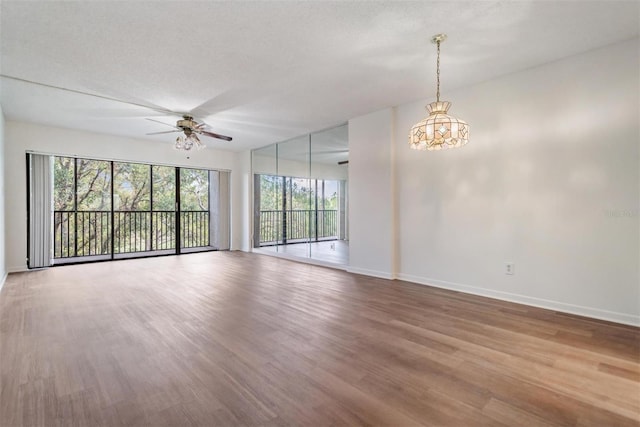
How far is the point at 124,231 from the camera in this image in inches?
276

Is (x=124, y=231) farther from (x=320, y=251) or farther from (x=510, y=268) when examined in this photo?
(x=510, y=268)

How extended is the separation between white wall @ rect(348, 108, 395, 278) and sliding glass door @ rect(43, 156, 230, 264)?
4.23 m

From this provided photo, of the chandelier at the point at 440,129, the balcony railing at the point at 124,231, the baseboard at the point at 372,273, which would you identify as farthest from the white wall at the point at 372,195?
the balcony railing at the point at 124,231

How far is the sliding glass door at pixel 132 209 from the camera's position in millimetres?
6398

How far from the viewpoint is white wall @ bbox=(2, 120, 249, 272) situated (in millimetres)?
4850

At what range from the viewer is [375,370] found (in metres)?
1.88

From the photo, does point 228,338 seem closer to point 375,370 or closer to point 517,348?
point 375,370

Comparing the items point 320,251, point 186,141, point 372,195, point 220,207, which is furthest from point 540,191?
point 220,207

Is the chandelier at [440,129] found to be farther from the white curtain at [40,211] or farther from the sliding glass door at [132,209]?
the white curtain at [40,211]

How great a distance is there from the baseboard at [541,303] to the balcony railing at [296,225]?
234 centimetres

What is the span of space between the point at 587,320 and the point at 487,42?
2.75m

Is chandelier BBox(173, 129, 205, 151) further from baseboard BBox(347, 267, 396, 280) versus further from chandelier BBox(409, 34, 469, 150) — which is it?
chandelier BBox(409, 34, 469, 150)

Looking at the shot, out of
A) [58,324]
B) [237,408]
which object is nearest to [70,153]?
[58,324]

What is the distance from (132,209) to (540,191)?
8.18 metres
